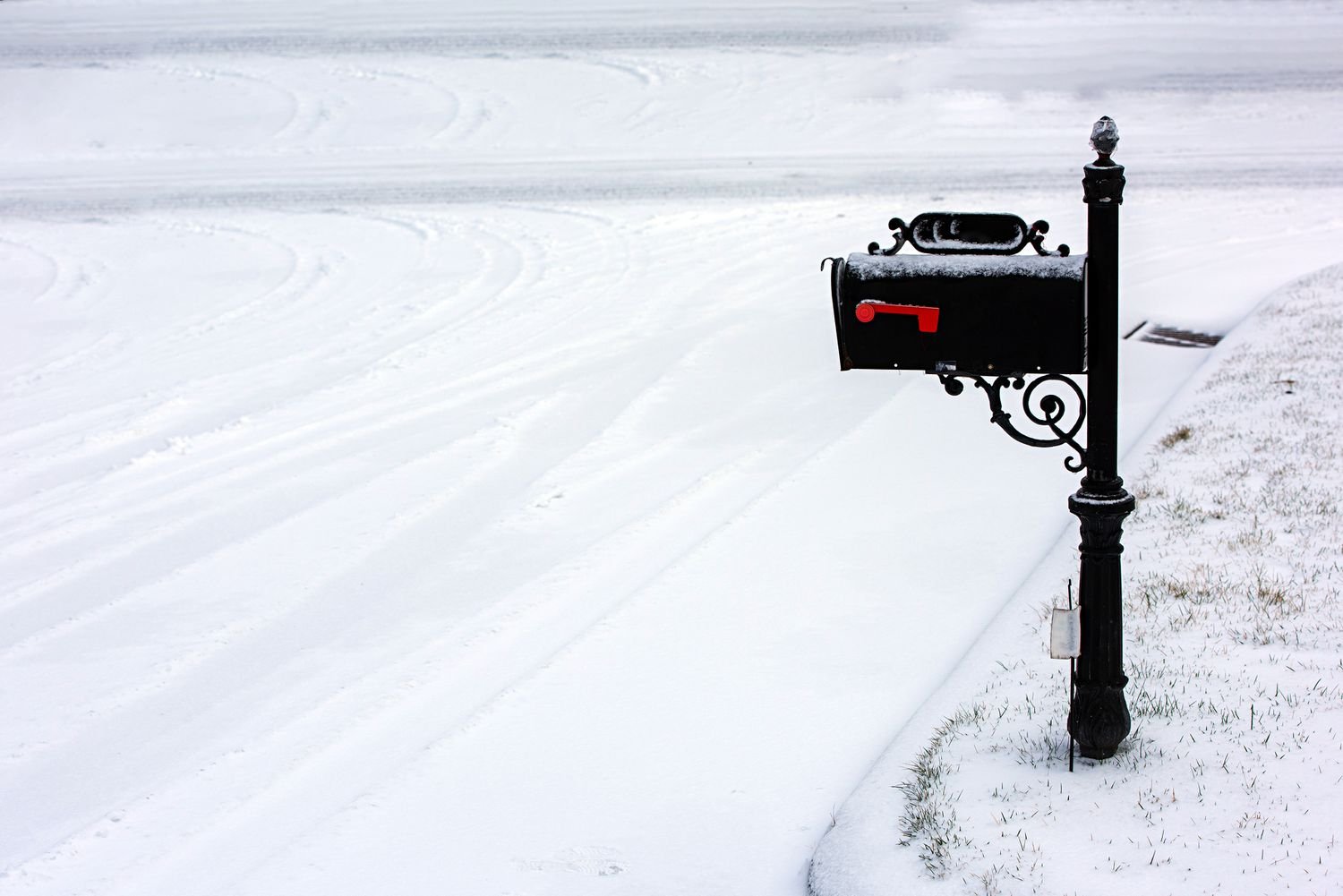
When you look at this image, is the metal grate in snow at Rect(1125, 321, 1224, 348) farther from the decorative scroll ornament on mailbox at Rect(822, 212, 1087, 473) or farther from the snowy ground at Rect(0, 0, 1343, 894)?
the decorative scroll ornament on mailbox at Rect(822, 212, 1087, 473)

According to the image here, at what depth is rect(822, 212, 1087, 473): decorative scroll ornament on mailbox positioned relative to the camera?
4008 millimetres

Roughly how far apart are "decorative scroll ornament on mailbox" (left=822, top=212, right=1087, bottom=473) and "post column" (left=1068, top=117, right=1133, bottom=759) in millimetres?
50

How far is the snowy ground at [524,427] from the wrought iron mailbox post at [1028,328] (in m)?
1.22

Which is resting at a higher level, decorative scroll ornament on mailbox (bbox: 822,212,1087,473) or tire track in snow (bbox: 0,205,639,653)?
decorative scroll ornament on mailbox (bbox: 822,212,1087,473)

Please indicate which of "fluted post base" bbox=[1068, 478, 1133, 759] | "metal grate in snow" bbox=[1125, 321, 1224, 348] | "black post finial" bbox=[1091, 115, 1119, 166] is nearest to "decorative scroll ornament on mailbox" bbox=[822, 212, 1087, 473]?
"fluted post base" bbox=[1068, 478, 1133, 759]

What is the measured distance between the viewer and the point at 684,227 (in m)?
14.0

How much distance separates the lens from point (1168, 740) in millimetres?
4383

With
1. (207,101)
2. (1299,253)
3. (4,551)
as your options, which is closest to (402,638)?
(4,551)

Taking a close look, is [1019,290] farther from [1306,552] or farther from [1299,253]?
[1299,253]

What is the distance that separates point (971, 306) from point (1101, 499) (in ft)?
2.17

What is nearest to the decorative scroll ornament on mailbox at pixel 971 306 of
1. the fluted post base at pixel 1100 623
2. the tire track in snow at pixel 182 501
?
the fluted post base at pixel 1100 623

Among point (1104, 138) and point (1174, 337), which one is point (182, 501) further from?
point (1174, 337)

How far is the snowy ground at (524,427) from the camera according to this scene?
4.98 meters

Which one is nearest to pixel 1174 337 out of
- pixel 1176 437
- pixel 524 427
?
pixel 1176 437
